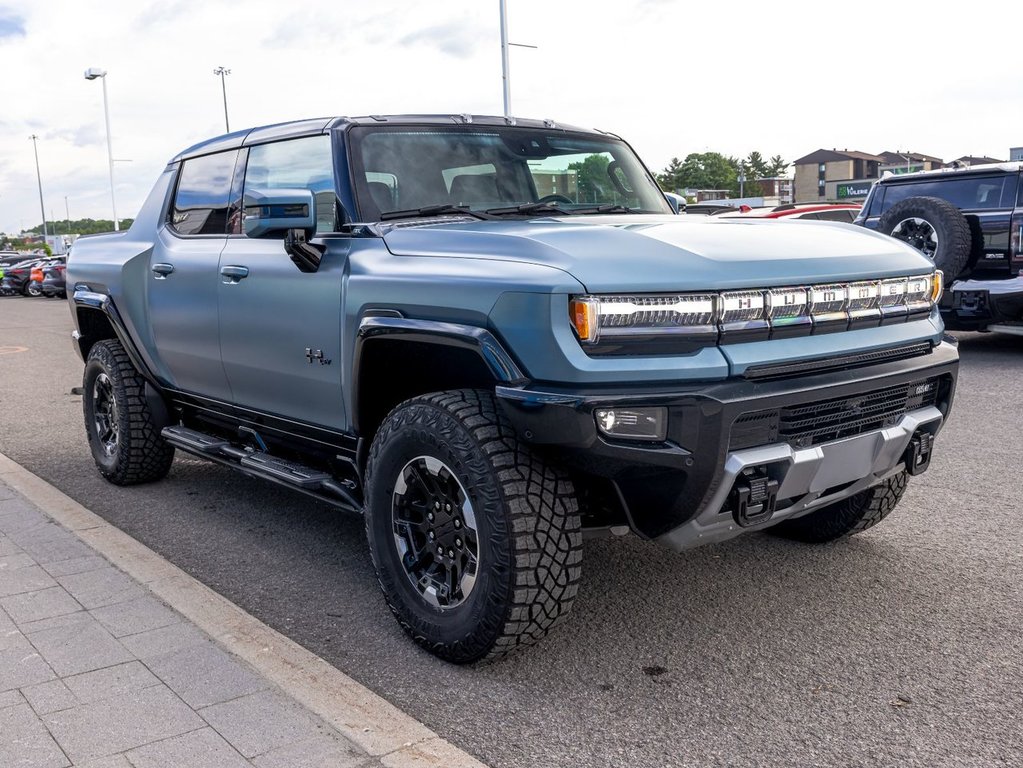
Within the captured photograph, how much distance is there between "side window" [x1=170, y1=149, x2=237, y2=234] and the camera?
205 inches

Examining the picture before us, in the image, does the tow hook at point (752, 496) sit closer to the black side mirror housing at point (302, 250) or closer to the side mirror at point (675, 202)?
the black side mirror housing at point (302, 250)

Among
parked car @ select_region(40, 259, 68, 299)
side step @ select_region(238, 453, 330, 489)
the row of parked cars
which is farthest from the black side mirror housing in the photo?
parked car @ select_region(40, 259, 68, 299)

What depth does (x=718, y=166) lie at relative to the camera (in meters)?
130

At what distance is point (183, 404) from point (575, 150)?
Result: 8.17 feet

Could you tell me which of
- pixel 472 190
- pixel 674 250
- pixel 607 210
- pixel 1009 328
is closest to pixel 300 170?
pixel 472 190

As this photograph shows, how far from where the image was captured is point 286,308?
171 inches

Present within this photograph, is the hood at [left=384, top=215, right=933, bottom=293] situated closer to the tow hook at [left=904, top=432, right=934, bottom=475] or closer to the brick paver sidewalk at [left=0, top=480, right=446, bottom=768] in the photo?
the tow hook at [left=904, top=432, right=934, bottom=475]

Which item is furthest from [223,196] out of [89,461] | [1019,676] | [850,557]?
[1019,676]

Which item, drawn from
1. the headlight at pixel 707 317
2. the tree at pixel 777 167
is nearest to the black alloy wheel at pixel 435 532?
the headlight at pixel 707 317

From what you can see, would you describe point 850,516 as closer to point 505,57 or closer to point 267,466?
point 267,466

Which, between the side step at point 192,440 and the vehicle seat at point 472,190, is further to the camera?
the side step at point 192,440

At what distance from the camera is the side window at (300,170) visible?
4316 mm

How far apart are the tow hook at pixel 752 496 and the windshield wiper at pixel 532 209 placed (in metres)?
1.63

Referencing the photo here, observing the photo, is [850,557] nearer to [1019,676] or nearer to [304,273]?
[1019,676]
